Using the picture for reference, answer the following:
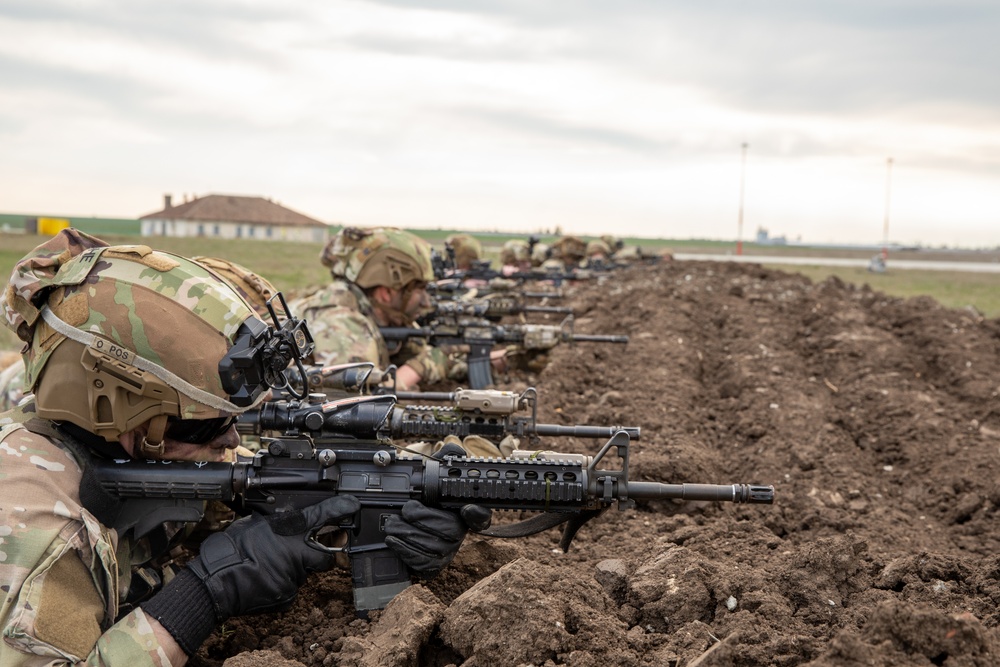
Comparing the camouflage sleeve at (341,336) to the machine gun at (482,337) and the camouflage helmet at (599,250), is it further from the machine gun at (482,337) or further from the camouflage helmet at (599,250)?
the camouflage helmet at (599,250)

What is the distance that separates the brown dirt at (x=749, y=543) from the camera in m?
3.33

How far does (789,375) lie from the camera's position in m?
10.5

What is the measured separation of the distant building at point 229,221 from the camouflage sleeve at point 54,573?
231 feet

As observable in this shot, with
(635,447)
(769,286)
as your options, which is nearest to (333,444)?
(635,447)

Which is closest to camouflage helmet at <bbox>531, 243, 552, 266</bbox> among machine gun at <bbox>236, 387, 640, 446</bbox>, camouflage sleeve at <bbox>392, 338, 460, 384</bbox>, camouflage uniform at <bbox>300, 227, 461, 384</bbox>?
camouflage sleeve at <bbox>392, 338, 460, 384</bbox>

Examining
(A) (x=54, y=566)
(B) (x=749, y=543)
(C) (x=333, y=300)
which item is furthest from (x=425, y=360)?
(A) (x=54, y=566)

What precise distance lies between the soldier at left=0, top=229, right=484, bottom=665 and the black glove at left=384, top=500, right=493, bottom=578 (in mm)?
20

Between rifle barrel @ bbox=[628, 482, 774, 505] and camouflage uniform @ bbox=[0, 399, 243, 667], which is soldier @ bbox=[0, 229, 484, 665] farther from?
rifle barrel @ bbox=[628, 482, 774, 505]

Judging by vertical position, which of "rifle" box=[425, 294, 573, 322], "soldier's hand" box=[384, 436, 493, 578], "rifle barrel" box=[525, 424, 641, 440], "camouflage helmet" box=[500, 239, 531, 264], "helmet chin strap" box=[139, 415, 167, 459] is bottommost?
"soldier's hand" box=[384, 436, 493, 578]

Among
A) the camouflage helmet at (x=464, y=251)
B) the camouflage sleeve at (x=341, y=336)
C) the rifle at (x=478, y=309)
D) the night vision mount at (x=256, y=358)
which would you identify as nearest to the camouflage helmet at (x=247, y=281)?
the camouflage sleeve at (x=341, y=336)

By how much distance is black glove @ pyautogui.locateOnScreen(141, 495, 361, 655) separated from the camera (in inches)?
133

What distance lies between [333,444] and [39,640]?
1324mm

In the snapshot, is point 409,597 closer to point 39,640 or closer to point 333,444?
point 333,444

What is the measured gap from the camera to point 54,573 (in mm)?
3031
